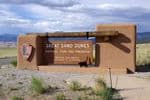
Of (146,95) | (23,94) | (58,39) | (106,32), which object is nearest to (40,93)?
(23,94)

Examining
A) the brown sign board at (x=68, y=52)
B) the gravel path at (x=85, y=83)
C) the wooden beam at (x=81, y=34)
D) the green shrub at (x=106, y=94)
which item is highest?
the wooden beam at (x=81, y=34)

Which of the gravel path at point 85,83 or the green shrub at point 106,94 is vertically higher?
the green shrub at point 106,94

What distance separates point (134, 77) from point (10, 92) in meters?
6.47

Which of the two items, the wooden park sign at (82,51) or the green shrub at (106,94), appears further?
the wooden park sign at (82,51)

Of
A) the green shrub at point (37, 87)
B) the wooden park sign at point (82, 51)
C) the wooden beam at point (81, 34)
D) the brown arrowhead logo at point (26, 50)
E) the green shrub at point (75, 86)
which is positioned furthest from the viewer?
the brown arrowhead logo at point (26, 50)

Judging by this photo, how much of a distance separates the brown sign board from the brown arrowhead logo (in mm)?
847

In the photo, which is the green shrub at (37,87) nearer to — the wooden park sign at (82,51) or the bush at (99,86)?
the bush at (99,86)

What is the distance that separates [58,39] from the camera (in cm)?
2605

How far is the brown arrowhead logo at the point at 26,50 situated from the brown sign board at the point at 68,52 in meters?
0.85

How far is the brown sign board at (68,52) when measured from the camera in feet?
77.4

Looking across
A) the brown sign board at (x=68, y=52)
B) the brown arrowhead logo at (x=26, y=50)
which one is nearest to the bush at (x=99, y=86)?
the brown sign board at (x=68, y=52)

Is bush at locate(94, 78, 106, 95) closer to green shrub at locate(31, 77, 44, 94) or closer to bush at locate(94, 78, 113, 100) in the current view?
bush at locate(94, 78, 113, 100)

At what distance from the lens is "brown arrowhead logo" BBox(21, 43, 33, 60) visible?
24.3 m

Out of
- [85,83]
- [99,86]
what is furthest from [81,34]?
[99,86]
